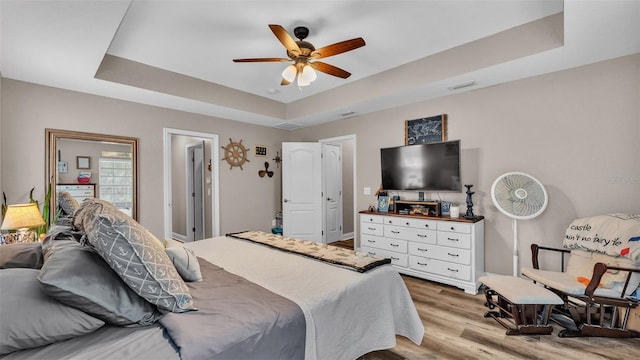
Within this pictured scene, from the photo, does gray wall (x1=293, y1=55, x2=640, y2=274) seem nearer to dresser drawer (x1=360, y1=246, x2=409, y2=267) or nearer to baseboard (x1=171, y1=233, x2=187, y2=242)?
dresser drawer (x1=360, y1=246, x2=409, y2=267)

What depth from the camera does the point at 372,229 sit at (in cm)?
402

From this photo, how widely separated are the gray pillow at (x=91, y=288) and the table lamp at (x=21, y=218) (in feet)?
5.79

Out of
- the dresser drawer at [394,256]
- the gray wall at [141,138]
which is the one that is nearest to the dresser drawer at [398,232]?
the dresser drawer at [394,256]

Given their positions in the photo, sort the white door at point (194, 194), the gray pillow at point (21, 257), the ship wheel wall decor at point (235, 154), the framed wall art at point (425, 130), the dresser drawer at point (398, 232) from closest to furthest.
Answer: the gray pillow at point (21, 257) → the dresser drawer at point (398, 232) → the framed wall art at point (425, 130) → the ship wheel wall decor at point (235, 154) → the white door at point (194, 194)

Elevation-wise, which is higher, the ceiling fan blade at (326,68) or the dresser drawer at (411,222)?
the ceiling fan blade at (326,68)

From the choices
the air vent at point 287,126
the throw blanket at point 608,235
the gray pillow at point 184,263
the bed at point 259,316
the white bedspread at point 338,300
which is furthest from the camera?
the air vent at point 287,126

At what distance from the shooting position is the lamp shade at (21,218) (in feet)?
7.48

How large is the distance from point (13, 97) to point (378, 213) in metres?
4.42

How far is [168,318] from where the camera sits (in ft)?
3.94

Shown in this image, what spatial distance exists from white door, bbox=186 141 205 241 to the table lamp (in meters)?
3.04

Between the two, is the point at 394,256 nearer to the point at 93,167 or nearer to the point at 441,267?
the point at 441,267

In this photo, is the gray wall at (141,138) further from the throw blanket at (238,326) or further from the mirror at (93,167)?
the throw blanket at (238,326)

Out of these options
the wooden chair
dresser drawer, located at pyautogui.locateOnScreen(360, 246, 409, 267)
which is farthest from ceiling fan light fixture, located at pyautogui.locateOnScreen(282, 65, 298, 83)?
the wooden chair

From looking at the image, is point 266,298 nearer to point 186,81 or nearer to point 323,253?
point 323,253
